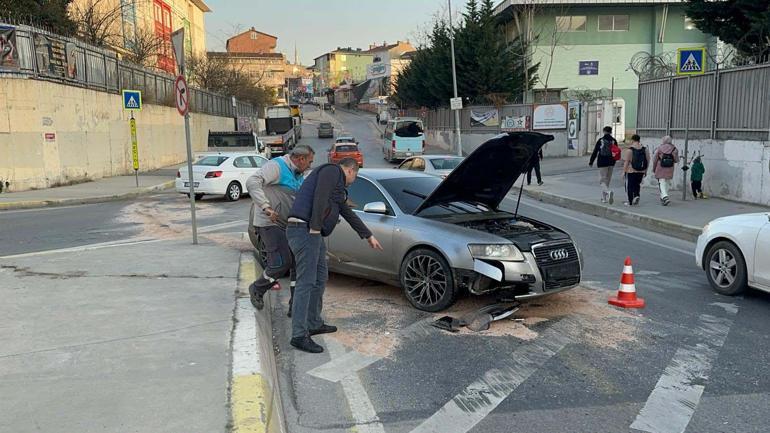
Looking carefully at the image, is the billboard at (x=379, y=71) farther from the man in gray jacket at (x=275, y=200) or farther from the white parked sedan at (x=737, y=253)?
the man in gray jacket at (x=275, y=200)

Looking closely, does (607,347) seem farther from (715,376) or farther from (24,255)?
(24,255)

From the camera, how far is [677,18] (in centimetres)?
4378

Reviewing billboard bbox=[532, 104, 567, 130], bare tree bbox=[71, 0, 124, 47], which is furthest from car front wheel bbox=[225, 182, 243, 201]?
billboard bbox=[532, 104, 567, 130]

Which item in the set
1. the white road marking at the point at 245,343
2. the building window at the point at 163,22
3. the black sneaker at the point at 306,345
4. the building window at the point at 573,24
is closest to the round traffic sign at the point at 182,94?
the white road marking at the point at 245,343

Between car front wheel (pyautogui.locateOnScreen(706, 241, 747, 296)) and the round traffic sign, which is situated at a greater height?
the round traffic sign

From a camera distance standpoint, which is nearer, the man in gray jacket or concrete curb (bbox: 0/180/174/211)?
the man in gray jacket

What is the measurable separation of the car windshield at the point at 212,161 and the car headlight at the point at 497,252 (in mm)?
13060

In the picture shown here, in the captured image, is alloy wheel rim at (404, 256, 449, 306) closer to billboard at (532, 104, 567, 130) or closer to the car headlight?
the car headlight

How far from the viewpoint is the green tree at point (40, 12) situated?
86.3 ft

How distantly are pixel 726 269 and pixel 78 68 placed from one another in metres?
23.1

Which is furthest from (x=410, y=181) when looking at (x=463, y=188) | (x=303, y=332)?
(x=303, y=332)

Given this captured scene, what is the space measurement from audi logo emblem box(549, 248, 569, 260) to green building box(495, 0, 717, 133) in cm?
3819

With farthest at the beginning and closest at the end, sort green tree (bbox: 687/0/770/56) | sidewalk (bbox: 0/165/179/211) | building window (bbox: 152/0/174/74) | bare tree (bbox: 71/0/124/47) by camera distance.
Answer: building window (bbox: 152/0/174/74), bare tree (bbox: 71/0/124/47), sidewalk (bbox: 0/165/179/211), green tree (bbox: 687/0/770/56)

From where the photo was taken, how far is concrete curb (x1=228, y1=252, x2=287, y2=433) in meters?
3.58
